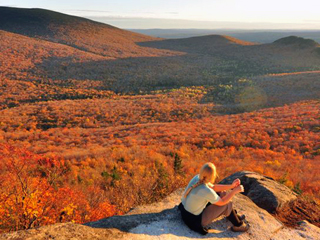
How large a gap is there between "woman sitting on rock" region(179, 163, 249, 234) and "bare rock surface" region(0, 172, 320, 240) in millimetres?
172

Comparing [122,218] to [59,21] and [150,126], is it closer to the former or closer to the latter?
[150,126]

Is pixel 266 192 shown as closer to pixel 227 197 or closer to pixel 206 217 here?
pixel 227 197

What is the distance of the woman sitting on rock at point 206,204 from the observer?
4.30 meters

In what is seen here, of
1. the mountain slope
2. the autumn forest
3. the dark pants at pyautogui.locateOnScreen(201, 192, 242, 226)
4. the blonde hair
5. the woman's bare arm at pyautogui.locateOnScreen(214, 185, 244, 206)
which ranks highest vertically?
the mountain slope

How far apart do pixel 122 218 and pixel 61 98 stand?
38.3 meters

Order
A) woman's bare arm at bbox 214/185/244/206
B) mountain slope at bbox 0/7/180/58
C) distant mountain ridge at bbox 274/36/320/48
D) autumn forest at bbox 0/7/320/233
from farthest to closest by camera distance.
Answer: distant mountain ridge at bbox 274/36/320/48
mountain slope at bbox 0/7/180/58
autumn forest at bbox 0/7/320/233
woman's bare arm at bbox 214/185/244/206

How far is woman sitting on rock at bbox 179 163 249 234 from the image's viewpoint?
4301 millimetres

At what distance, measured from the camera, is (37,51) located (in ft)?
215

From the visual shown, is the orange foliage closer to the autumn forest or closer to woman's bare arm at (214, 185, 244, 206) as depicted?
the autumn forest

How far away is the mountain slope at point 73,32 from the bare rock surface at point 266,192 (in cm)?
7540

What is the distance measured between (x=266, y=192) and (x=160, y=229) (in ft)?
11.1

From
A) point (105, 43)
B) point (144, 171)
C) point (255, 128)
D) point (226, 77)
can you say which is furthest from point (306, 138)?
point (105, 43)

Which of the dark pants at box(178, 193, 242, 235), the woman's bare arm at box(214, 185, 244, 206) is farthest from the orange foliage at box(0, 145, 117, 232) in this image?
the woman's bare arm at box(214, 185, 244, 206)

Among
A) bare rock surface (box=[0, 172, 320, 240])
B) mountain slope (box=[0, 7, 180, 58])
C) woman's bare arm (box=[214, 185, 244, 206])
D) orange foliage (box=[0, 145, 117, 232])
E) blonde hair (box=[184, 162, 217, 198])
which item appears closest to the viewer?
bare rock surface (box=[0, 172, 320, 240])
